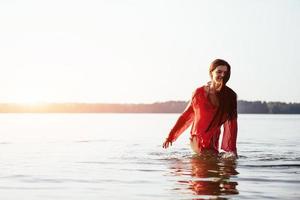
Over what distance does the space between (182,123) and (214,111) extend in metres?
1.04

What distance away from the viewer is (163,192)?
1006 cm

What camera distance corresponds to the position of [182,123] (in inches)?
611

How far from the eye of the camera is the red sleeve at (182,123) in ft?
50.4

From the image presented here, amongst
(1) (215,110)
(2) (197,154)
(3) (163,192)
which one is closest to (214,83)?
(1) (215,110)

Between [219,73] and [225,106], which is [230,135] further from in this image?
[219,73]

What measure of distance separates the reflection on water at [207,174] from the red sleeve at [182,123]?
25.8 inches

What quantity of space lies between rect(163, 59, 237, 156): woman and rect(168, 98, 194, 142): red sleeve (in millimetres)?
246

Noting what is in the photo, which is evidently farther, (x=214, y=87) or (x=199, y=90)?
(x=199, y=90)

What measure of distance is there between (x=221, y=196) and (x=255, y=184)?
206 cm

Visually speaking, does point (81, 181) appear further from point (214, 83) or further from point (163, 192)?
point (214, 83)

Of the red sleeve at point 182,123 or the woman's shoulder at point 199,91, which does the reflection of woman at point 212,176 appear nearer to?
the red sleeve at point 182,123

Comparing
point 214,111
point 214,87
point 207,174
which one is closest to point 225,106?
point 214,111

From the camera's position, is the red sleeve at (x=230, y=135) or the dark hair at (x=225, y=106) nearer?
the dark hair at (x=225, y=106)

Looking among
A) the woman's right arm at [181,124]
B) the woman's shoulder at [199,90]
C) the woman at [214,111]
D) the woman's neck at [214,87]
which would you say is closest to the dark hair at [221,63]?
the woman at [214,111]
